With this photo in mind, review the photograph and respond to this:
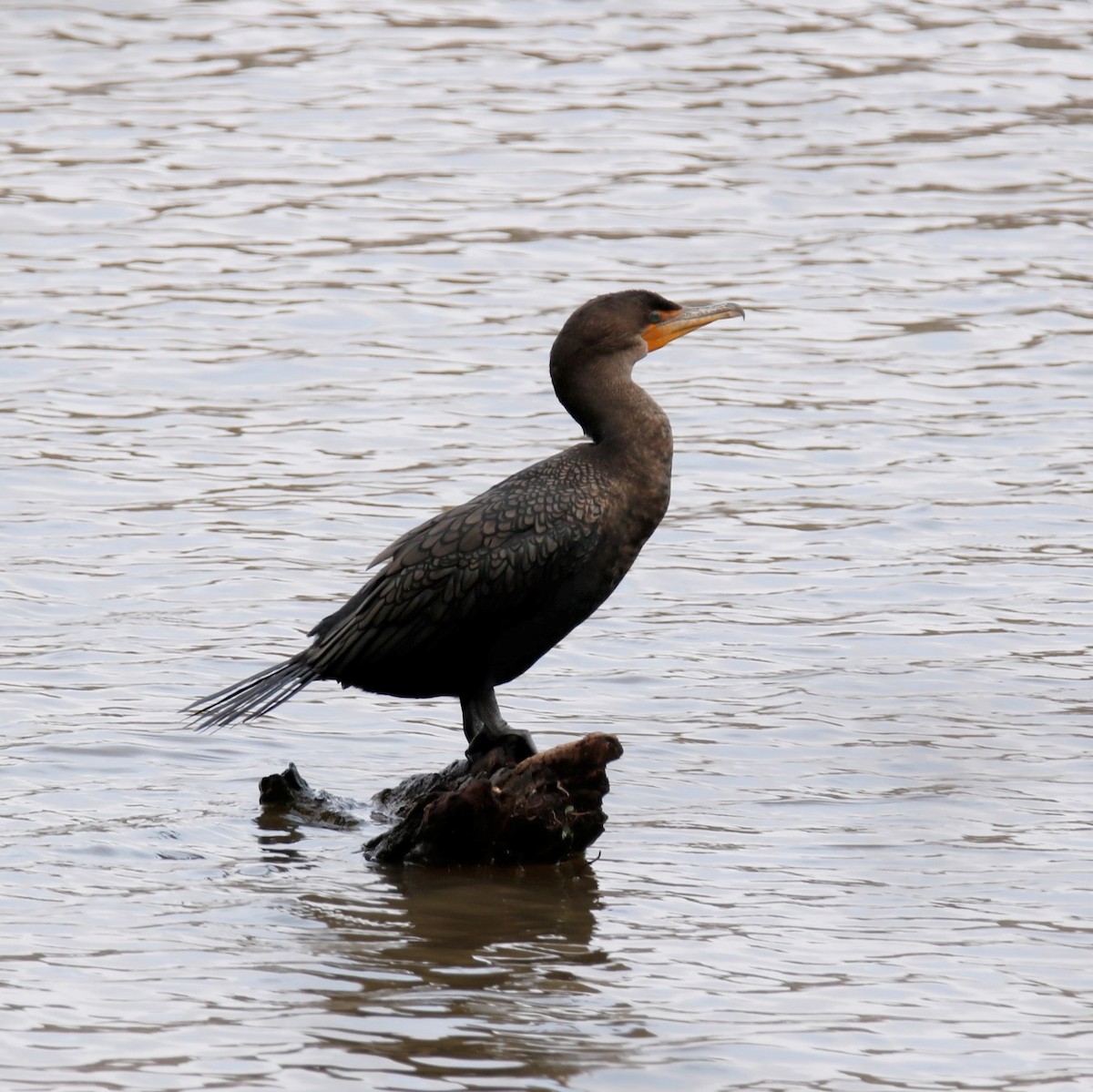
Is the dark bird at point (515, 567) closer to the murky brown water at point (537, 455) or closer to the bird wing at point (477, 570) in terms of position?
the bird wing at point (477, 570)

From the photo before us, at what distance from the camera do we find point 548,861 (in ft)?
23.1

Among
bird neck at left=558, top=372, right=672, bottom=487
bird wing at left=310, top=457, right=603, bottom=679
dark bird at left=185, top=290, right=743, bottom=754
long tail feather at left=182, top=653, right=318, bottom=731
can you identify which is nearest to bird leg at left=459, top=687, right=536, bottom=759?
dark bird at left=185, top=290, right=743, bottom=754

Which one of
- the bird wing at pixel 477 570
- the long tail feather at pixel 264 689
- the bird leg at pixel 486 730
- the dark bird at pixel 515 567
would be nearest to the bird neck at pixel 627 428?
the dark bird at pixel 515 567

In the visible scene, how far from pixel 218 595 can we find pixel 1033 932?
489cm

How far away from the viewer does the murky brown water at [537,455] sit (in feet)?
19.4

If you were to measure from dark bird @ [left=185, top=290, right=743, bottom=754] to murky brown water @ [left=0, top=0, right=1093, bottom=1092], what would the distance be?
0.61 metres

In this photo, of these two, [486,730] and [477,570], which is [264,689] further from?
[477,570]

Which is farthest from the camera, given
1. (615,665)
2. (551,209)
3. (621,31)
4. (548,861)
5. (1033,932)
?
(621,31)

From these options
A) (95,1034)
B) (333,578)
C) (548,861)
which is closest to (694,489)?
(333,578)

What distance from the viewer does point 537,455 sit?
12.4m

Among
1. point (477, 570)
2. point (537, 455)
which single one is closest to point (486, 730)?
point (477, 570)

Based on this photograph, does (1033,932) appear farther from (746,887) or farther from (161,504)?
(161,504)

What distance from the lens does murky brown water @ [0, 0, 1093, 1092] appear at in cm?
591

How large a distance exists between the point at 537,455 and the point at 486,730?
5459mm
